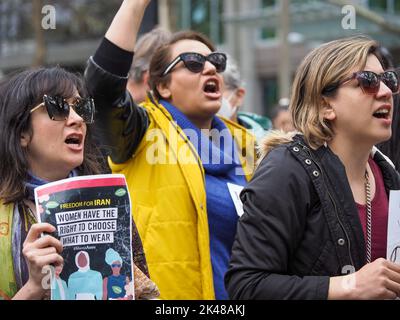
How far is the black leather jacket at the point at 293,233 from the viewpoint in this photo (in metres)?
2.70

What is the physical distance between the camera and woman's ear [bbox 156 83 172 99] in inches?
166

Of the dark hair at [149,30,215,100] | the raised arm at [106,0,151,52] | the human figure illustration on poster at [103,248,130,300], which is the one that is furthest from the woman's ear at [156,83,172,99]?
the human figure illustration on poster at [103,248,130,300]

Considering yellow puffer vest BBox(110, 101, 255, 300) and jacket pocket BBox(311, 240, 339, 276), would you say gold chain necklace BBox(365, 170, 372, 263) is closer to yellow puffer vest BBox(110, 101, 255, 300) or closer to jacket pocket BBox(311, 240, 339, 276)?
jacket pocket BBox(311, 240, 339, 276)

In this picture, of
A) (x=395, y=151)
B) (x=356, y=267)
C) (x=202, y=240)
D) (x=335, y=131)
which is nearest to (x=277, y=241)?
(x=356, y=267)

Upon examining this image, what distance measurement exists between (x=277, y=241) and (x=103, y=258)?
564 millimetres

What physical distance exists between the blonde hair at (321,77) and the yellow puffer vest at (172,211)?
78 centimetres

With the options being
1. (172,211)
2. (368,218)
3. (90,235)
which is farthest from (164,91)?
(90,235)

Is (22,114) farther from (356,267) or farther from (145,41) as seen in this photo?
(145,41)

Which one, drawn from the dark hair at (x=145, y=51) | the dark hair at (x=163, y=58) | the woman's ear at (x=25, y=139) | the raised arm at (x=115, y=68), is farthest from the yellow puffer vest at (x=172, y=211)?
the dark hair at (x=145, y=51)

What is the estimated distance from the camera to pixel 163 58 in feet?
14.2

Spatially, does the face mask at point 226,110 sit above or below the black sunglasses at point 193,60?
below

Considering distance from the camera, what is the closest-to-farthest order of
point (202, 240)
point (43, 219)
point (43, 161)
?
point (43, 219)
point (43, 161)
point (202, 240)

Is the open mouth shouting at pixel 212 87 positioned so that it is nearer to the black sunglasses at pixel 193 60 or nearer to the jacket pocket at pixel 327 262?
the black sunglasses at pixel 193 60
